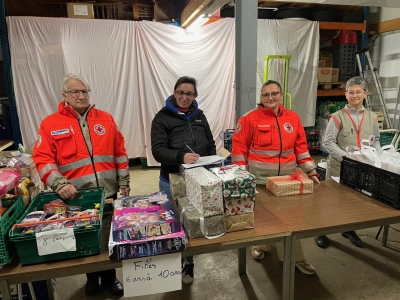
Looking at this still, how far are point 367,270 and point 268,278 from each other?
2.51 ft

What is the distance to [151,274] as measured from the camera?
46.1 inches

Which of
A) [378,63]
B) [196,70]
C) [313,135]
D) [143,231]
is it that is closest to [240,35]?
[143,231]

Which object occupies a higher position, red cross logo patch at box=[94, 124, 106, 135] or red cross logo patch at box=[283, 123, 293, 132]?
red cross logo patch at box=[94, 124, 106, 135]

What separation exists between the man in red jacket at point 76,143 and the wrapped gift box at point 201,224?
0.68 m

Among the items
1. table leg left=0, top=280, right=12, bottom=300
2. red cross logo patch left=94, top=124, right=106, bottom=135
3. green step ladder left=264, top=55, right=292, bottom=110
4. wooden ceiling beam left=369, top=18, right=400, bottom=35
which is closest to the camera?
table leg left=0, top=280, right=12, bottom=300

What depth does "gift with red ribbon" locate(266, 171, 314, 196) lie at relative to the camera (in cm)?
176

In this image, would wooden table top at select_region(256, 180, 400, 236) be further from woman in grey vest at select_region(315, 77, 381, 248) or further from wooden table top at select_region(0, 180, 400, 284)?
woman in grey vest at select_region(315, 77, 381, 248)

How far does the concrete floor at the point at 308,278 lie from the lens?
200 cm

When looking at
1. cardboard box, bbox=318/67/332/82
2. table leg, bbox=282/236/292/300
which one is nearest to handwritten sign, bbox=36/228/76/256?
table leg, bbox=282/236/292/300

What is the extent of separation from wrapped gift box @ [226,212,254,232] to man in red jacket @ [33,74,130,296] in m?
0.82

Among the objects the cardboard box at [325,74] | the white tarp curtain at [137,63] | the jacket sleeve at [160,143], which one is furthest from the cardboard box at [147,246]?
the cardboard box at [325,74]

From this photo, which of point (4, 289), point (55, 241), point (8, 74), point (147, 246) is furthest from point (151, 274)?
point (8, 74)

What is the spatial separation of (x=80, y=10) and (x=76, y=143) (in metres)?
3.35

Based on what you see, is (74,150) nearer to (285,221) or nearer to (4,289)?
(4,289)
